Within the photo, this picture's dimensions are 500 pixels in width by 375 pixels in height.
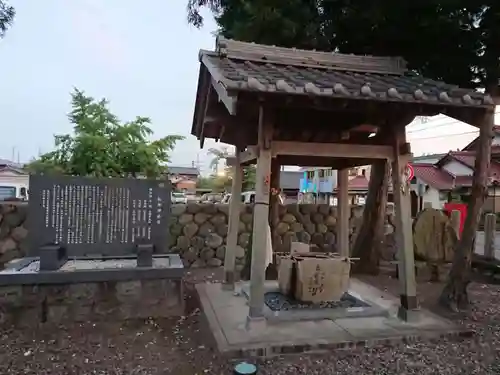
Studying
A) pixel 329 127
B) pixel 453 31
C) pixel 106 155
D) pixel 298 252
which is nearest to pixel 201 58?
pixel 329 127

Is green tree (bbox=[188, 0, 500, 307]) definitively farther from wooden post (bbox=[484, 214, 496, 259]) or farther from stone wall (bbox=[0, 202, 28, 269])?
stone wall (bbox=[0, 202, 28, 269])

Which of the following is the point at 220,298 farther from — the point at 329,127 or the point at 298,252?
the point at 329,127

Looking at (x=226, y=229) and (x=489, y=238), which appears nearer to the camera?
(x=489, y=238)

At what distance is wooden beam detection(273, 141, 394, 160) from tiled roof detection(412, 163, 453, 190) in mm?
21678

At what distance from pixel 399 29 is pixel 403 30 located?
6 cm

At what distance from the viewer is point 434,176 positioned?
25.6 m

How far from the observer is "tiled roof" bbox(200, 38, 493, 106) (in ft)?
12.4

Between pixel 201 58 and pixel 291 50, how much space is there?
1.19m

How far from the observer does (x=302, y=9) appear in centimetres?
596

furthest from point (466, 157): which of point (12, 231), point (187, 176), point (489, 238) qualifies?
point (187, 176)

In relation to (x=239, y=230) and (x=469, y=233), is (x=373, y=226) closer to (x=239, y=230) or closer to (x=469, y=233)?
(x=469, y=233)

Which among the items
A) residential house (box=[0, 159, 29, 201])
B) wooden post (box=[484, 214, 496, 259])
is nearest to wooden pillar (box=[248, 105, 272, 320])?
wooden post (box=[484, 214, 496, 259])

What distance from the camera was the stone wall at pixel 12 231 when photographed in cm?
783

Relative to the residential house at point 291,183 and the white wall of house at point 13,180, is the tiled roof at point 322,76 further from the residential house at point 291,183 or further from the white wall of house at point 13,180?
the residential house at point 291,183
